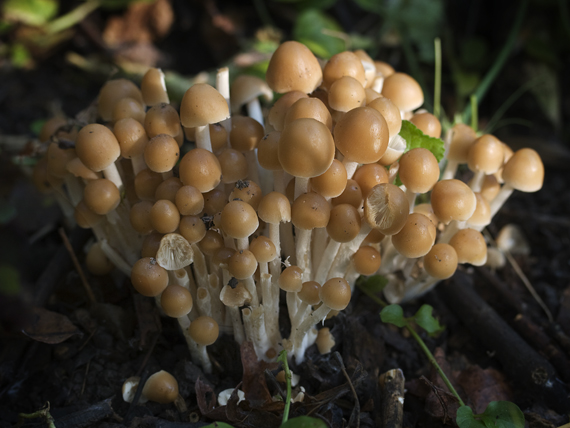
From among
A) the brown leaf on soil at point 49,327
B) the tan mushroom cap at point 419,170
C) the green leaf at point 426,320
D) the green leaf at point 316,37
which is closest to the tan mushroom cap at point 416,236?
the tan mushroom cap at point 419,170

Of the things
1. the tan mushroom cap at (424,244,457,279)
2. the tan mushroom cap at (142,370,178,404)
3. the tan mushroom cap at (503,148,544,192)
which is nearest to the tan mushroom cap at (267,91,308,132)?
the tan mushroom cap at (424,244,457,279)

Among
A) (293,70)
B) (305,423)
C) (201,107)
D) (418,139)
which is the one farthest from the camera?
(418,139)

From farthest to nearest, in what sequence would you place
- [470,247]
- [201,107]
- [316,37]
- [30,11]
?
[30,11]
[316,37]
[470,247]
[201,107]

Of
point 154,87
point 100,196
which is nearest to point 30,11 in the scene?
point 154,87

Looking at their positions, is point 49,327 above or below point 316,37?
below

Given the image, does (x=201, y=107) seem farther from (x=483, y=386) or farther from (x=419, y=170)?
(x=483, y=386)

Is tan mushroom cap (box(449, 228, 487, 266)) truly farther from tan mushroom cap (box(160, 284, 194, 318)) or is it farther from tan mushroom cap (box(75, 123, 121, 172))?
tan mushroom cap (box(75, 123, 121, 172))

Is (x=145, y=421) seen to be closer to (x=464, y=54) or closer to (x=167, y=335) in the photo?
(x=167, y=335)
